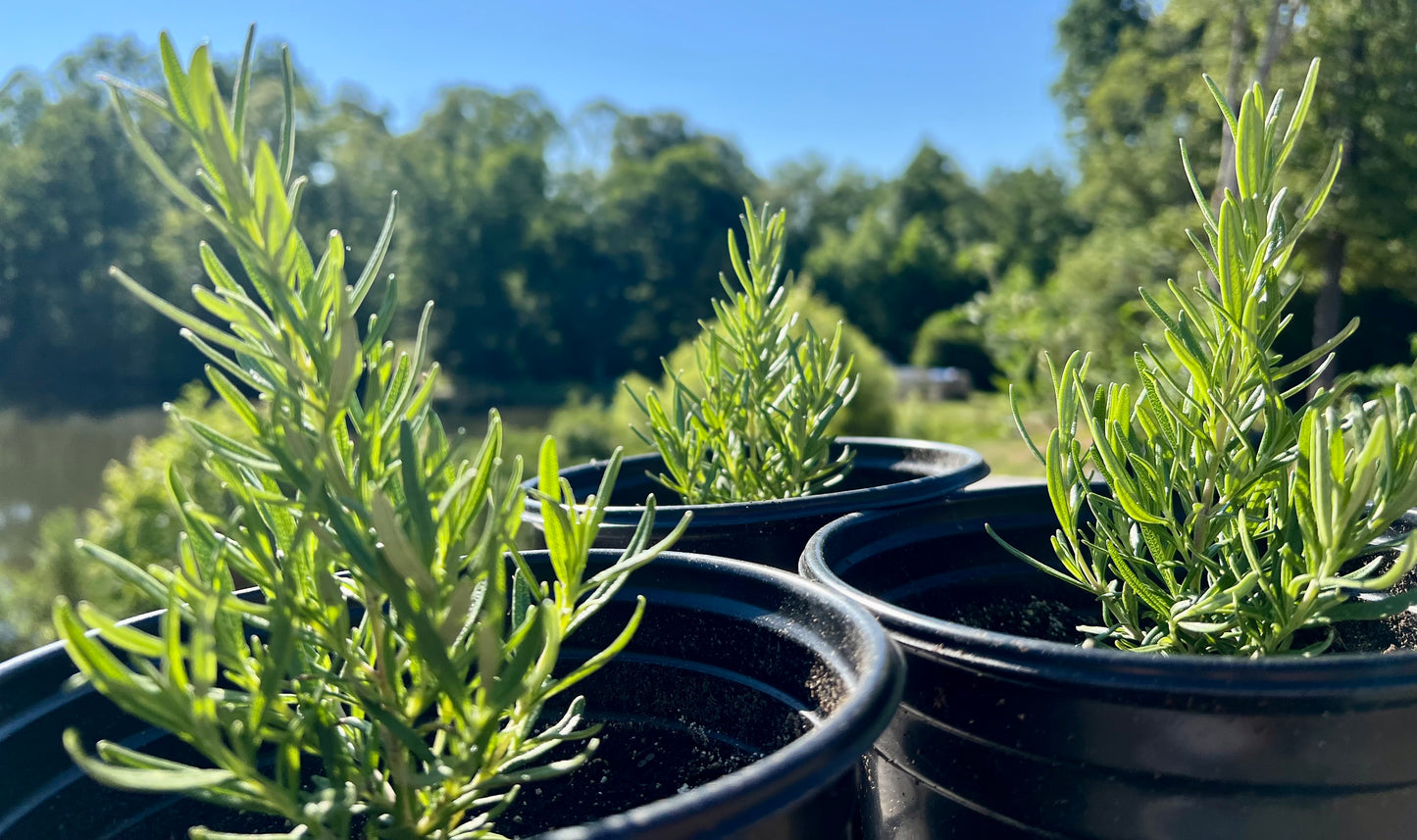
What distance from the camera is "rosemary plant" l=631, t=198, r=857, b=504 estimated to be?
53.9 inches

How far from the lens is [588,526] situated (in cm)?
60

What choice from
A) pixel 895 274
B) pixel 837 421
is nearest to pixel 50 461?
pixel 837 421

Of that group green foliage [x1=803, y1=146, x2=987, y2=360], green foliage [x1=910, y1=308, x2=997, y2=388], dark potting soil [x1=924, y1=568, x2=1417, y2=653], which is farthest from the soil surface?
green foliage [x1=803, y1=146, x2=987, y2=360]

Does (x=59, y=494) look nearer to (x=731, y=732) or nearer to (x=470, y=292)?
(x=470, y=292)

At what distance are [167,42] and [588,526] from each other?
1.24 ft

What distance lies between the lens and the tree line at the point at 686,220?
10453 millimetres

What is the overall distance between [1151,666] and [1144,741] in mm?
56

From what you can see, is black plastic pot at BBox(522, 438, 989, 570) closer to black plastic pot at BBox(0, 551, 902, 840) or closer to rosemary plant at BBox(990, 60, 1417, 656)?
black plastic pot at BBox(0, 551, 902, 840)

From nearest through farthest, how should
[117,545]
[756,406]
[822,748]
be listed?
1. [822,748]
2. [756,406]
3. [117,545]

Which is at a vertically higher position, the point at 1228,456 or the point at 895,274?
the point at 895,274

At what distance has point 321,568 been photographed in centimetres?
55

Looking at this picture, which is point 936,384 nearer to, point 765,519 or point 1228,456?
point 765,519

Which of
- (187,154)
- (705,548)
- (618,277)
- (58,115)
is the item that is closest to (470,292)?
(618,277)

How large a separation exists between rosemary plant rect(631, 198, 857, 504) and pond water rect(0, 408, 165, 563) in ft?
38.3
